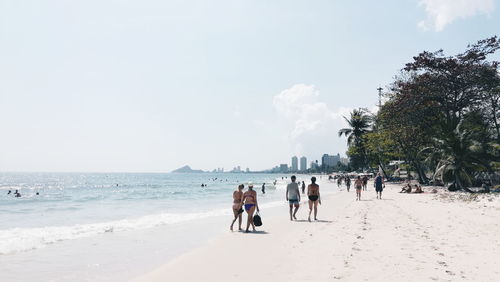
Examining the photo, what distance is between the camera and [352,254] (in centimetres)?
779

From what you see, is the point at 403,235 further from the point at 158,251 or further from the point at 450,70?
the point at 450,70

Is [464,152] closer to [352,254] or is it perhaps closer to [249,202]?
[249,202]

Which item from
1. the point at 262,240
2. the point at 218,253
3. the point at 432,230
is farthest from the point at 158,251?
the point at 432,230

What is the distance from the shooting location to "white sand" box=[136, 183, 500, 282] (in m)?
6.33

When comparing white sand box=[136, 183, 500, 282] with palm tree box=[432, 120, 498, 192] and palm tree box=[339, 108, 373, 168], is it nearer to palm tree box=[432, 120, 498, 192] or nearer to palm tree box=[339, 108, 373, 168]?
palm tree box=[432, 120, 498, 192]

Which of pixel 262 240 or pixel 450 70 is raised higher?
pixel 450 70

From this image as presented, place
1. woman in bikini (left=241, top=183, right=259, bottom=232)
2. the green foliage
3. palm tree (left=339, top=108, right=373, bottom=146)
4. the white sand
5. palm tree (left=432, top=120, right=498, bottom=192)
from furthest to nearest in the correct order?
palm tree (left=339, top=108, right=373, bottom=146) → the green foliage → palm tree (left=432, top=120, right=498, bottom=192) → woman in bikini (left=241, top=183, right=259, bottom=232) → the white sand

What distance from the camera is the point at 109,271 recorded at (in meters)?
7.61

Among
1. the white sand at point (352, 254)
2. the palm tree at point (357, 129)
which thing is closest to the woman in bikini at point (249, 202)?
the white sand at point (352, 254)

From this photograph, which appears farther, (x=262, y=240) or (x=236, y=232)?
(x=236, y=232)

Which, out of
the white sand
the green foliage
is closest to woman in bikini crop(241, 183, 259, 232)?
the white sand

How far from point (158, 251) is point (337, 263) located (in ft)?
16.9

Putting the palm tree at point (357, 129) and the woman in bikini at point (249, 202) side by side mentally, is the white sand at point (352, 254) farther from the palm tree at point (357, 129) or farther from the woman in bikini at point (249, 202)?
the palm tree at point (357, 129)

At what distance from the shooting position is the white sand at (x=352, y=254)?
6.33m
